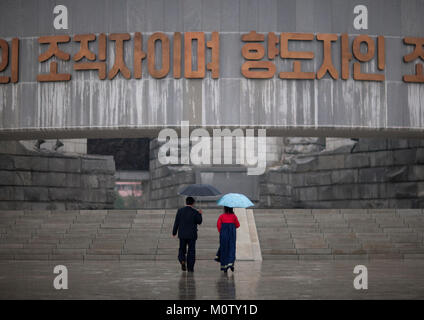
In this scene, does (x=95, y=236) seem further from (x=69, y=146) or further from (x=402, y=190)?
(x=69, y=146)

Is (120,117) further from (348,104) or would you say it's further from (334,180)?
(334,180)

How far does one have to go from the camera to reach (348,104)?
23375 mm

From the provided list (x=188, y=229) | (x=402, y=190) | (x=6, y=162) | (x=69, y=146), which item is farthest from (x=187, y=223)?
(x=69, y=146)

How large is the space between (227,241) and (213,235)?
20.4ft

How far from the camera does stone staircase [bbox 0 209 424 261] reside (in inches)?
747

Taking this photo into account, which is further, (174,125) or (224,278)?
(174,125)

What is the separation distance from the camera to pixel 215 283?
445 inches

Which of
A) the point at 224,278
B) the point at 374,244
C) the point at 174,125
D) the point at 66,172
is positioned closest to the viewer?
the point at 224,278

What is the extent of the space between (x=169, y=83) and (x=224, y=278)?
11.8 meters

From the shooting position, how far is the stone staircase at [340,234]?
62.4ft

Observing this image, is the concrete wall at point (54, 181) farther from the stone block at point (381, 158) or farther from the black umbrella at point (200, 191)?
the black umbrella at point (200, 191)

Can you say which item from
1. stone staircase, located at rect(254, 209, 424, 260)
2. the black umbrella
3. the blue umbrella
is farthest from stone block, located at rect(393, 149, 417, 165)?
the blue umbrella

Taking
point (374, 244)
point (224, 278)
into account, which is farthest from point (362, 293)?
point (374, 244)

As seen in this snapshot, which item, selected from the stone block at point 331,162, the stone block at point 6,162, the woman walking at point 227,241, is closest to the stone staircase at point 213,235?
the woman walking at point 227,241
